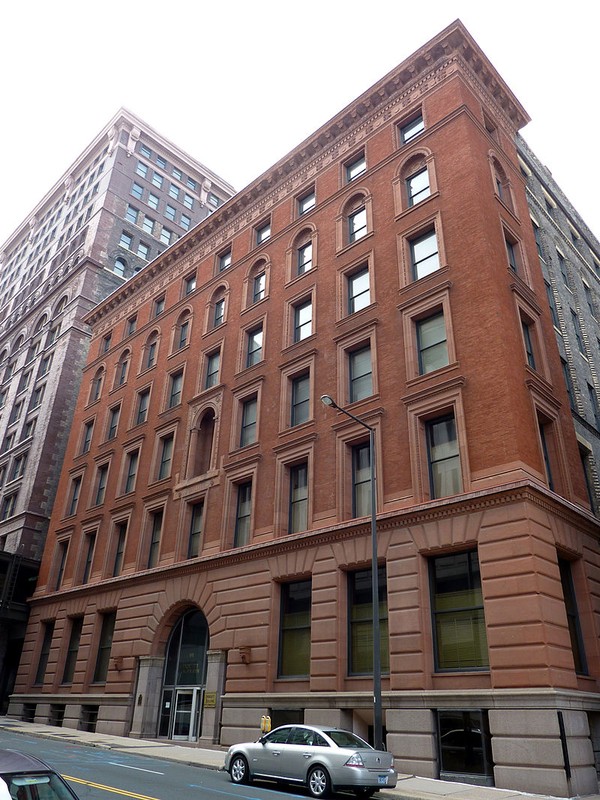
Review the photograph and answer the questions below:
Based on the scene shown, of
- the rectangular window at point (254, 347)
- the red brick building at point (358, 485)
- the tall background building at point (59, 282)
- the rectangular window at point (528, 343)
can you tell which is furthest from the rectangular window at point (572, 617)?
the tall background building at point (59, 282)

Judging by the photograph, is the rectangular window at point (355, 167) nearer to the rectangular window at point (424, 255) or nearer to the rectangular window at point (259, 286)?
the rectangular window at point (259, 286)

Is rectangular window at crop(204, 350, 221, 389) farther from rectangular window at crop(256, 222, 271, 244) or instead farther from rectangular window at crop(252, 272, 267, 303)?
rectangular window at crop(256, 222, 271, 244)

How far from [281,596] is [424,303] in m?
12.8

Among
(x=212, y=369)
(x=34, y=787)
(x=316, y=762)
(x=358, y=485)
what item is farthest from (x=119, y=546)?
(x=34, y=787)

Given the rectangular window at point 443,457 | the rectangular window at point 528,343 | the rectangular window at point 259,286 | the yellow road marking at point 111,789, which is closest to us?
the yellow road marking at point 111,789

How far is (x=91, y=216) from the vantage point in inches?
2510

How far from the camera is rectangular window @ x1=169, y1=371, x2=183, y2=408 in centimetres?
3528

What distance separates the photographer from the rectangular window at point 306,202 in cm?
3331

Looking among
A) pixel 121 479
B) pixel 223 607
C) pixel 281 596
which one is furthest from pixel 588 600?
pixel 121 479

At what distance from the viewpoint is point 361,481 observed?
23.4 m

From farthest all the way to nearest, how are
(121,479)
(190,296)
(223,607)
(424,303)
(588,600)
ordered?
(190,296) < (121,479) < (223,607) < (424,303) < (588,600)

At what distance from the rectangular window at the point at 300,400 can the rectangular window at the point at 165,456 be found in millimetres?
8903

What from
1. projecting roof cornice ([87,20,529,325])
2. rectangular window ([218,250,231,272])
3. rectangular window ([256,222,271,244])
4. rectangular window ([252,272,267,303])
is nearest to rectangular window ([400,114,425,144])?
projecting roof cornice ([87,20,529,325])

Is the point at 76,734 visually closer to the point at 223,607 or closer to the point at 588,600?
the point at 223,607
